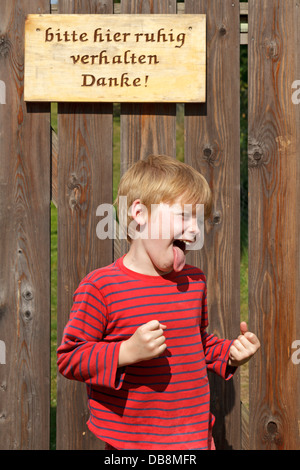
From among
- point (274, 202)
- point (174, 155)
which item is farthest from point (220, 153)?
point (274, 202)

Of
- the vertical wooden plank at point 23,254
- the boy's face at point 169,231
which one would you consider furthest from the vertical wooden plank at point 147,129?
the boy's face at point 169,231

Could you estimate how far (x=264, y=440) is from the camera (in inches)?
113

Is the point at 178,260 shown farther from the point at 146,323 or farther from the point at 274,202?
the point at 274,202

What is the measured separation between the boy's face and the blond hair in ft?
0.09

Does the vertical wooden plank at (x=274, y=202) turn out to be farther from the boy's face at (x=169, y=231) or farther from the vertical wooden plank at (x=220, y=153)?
the boy's face at (x=169, y=231)

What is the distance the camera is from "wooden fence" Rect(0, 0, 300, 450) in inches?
Result: 109

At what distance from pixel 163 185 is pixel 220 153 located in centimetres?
90

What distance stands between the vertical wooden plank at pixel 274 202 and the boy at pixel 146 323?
A: 0.81 meters

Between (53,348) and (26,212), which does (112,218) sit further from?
(53,348)

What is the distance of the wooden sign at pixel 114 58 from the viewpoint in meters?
2.70

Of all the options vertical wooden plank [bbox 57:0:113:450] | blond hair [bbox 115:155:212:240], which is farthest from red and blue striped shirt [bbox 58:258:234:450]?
vertical wooden plank [bbox 57:0:113:450]

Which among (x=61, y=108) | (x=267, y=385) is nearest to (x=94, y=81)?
(x=61, y=108)

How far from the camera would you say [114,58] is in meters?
2.71
